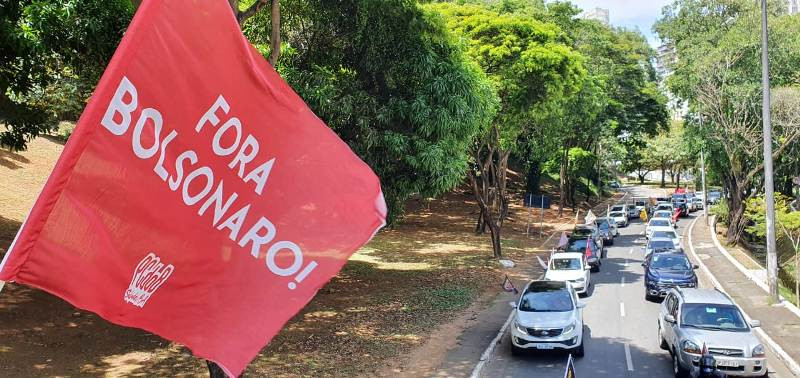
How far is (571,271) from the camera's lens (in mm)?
21125

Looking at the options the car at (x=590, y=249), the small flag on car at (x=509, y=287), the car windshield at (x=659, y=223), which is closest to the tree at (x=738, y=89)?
the car windshield at (x=659, y=223)

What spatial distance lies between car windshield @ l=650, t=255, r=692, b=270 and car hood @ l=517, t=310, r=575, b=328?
24.7ft

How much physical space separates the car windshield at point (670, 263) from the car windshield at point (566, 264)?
2.37 m

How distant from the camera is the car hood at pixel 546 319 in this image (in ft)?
45.0

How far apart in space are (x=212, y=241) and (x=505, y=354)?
1131 centimetres

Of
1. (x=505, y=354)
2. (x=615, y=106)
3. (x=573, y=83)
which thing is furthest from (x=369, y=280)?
(x=615, y=106)

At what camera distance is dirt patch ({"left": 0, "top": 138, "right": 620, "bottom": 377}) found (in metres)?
11.7

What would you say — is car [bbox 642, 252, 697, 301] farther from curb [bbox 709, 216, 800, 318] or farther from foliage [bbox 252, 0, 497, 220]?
foliage [bbox 252, 0, 497, 220]

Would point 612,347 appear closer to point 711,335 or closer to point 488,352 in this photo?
point 711,335

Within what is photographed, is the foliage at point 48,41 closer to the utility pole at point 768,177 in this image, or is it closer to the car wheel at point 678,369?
the car wheel at point 678,369

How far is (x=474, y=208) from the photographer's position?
150ft

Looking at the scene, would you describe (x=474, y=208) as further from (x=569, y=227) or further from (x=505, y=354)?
(x=505, y=354)

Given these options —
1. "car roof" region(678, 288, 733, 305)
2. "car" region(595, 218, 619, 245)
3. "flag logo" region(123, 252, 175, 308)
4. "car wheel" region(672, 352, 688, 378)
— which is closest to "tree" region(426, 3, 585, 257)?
"car" region(595, 218, 619, 245)

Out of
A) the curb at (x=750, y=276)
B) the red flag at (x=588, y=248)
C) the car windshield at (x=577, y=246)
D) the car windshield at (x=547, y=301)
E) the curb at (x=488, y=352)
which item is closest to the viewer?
the curb at (x=488, y=352)
